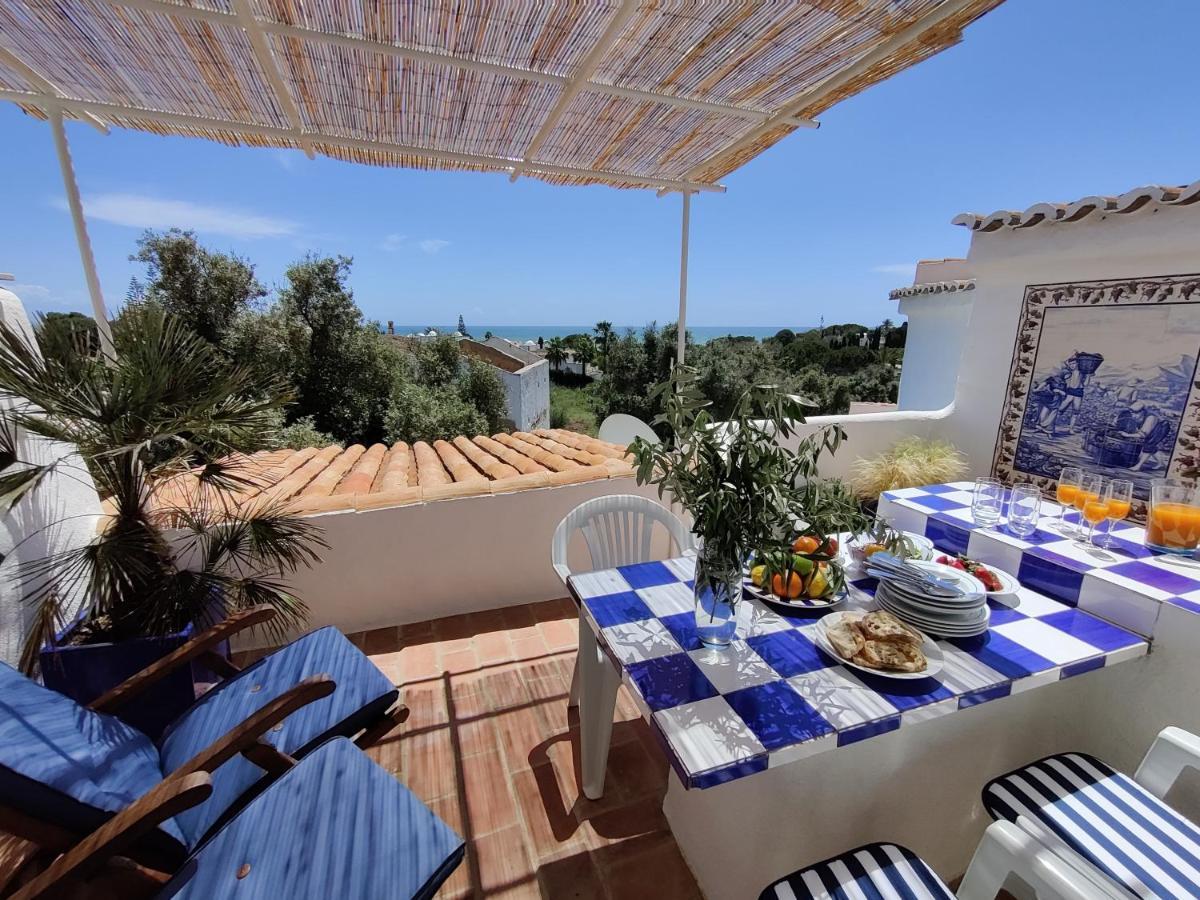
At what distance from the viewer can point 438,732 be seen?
1989mm

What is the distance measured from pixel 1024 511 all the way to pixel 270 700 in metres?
2.58

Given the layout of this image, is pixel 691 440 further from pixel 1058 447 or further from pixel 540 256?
pixel 540 256

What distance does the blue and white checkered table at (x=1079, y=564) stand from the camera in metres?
1.24

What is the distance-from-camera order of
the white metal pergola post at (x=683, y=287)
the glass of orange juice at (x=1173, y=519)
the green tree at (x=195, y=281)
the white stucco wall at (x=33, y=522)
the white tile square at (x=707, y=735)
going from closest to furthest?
the white tile square at (x=707, y=735) → the glass of orange juice at (x=1173, y=519) → the white stucco wall at (x=33, y=522) → the white metal pergola post at (x=683, y=287) → the green tree at (x=195, y=281)

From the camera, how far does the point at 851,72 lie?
1.82 meters

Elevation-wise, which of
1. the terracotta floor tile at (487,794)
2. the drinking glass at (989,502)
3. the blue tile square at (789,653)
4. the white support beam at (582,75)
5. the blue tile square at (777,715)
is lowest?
the terracotta floor tile at (487,794)

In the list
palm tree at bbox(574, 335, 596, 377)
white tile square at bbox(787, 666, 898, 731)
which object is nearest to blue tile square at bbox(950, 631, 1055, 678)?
white tile square at bbox(787, 666, 898, 731)

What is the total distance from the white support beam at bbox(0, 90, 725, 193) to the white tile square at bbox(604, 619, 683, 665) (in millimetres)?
2651

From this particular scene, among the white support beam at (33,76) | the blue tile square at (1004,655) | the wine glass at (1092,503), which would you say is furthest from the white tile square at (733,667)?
the white support beam at (33,76)

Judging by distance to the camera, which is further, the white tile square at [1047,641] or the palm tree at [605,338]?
the palm tree at [605,338]

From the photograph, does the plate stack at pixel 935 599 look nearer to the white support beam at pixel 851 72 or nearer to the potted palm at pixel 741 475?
the potted palm at pixel 741 475

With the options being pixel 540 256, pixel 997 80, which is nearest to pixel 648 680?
pixel 997 80

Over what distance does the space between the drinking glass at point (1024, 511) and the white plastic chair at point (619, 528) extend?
3.74 feet

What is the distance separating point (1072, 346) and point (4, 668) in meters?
4.13
